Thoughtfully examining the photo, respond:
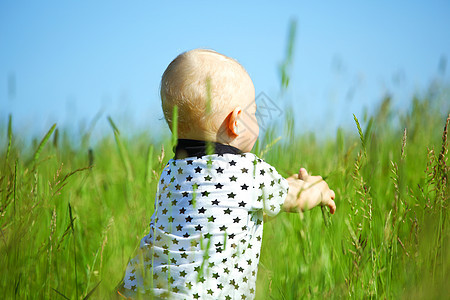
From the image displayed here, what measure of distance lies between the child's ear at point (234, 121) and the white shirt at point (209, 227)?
0.10 meters

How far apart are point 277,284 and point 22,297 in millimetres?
911

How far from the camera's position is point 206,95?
1.62m

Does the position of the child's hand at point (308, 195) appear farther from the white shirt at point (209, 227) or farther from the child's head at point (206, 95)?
the child's head at point (206, 95)

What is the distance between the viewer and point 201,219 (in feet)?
5.24

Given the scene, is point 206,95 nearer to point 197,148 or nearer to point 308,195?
point 197,148

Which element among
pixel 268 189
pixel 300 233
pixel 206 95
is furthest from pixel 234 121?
pixel 300 233

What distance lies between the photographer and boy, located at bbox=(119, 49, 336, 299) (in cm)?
158

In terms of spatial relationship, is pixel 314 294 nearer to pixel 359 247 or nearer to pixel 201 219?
pixel 359 247

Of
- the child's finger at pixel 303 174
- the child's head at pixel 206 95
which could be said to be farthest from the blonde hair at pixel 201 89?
the child's finger at pixel 303 174

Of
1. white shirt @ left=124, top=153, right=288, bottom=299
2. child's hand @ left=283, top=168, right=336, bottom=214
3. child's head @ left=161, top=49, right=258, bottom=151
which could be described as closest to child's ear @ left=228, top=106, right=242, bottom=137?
child's head @ left=161, top=49, right=258, bottom=151

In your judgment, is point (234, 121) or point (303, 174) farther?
point (303, 174)

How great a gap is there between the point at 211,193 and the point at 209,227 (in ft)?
0.42

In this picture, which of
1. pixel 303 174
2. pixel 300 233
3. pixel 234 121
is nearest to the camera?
pixel 300 233

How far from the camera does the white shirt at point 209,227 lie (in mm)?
1569
